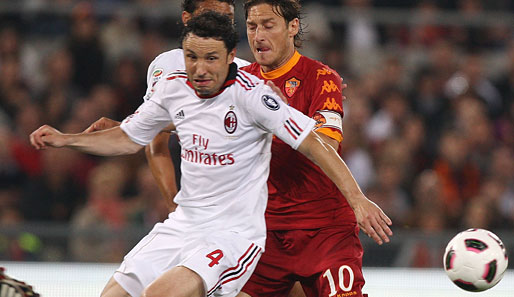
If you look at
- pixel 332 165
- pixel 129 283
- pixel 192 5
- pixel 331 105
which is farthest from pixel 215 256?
pixel 192 5

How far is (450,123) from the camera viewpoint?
970 centimetres

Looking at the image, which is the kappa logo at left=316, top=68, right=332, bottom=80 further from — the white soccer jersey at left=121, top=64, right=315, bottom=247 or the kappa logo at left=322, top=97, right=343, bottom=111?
the white soccer jersey at left=121, top=64, right=315, bottom=247

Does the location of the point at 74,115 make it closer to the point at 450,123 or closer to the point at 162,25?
the point at 162,25

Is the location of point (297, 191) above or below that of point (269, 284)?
above

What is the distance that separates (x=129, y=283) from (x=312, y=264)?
100 cm

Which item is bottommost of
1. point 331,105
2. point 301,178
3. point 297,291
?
point 297,291

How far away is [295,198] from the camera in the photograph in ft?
15.7

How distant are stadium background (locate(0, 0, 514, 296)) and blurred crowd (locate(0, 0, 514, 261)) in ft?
0.05

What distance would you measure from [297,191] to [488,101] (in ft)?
19.6

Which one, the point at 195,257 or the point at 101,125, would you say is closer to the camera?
the point at 195,257

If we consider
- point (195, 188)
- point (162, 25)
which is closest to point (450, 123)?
point (162, 25)

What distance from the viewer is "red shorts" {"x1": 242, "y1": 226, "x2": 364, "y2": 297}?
15.1 ft

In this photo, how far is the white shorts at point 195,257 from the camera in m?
4.18

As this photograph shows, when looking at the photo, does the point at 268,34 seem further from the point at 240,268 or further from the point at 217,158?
the point at 240,268
